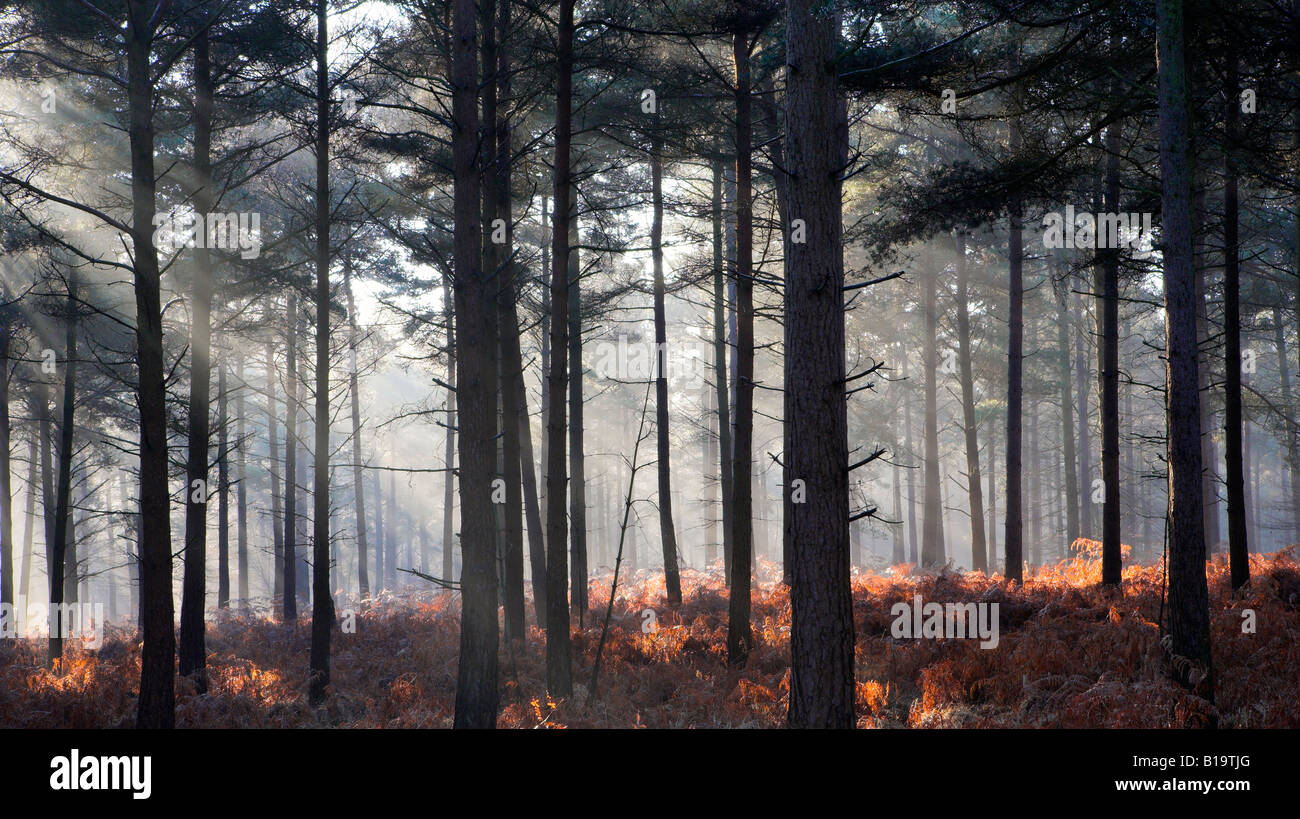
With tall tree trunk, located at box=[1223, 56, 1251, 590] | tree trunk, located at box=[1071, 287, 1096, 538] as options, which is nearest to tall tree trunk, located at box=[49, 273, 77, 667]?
tall tree trunk, located at box=[1223, 56, 1251, 590]

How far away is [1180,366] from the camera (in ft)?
24.7

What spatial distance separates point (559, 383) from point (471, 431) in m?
1.75

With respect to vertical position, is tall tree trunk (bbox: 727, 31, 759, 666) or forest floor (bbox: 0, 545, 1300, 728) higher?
tall tree trunk (bbox: 727, 31, 759, 666)

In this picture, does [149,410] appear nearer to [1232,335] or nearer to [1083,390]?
[1232,335]

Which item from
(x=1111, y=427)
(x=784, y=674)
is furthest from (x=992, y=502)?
(x=784, y=674)

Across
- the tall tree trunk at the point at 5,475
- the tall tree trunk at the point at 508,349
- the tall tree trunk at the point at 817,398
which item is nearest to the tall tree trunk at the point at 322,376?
the tall tree trunk at the point at 508,349

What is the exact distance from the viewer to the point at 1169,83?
7.50 meters

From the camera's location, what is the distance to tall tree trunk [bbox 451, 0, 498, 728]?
8227 mm

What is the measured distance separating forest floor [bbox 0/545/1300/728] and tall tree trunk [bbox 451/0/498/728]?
2.78 feet

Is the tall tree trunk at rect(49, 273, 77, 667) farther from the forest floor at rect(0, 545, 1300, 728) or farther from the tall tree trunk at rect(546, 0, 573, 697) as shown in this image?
the tall tree trunk at rect(546, 0, 573, 697)

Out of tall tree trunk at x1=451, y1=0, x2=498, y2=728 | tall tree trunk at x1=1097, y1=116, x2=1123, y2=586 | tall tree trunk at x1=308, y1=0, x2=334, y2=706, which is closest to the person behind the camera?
tall tree trunk at x1=451, y1=0, x2=498, y2=728

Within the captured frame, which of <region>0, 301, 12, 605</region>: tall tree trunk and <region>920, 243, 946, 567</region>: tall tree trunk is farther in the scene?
<region>920, 243, 946, 567</region>: tall tree trunk

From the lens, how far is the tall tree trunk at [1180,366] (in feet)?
24.3
